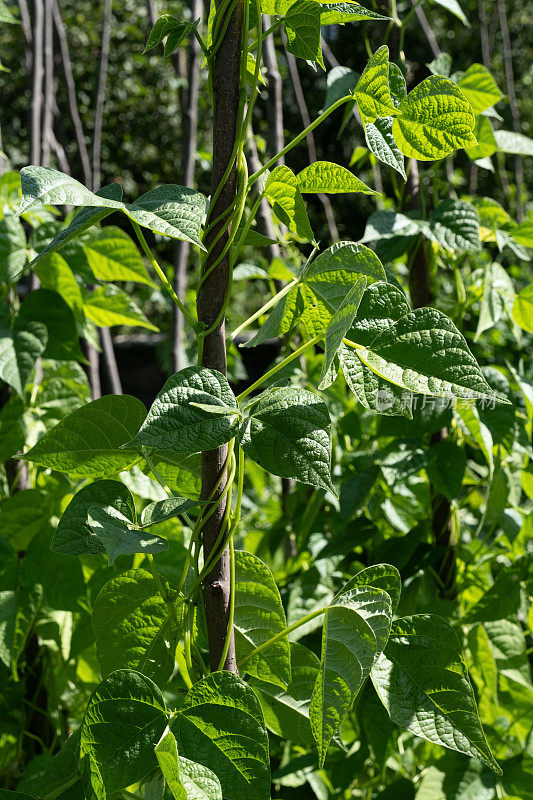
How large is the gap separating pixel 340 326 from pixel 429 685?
29 centimetres

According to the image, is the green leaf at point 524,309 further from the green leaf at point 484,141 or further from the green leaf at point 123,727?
the green leaf at point 123,727

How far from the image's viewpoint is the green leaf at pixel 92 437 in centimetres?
54

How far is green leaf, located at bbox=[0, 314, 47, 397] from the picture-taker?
30.1 inches

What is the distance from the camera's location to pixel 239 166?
518 mm

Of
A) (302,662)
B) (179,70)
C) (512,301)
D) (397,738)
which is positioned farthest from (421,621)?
(179,70)

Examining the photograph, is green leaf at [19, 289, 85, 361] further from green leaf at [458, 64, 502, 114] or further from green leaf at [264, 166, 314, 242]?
green leaf at [458, 64, 502, 114]

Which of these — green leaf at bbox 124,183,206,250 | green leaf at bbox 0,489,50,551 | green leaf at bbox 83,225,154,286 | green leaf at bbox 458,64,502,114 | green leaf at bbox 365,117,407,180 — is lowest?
green leaf at bbox 0,489,50,551

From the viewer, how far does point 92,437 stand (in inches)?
21.5

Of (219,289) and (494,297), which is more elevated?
(219,289)

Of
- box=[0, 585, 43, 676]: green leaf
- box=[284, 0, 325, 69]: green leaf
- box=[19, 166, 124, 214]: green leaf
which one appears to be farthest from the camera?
box=[0, 585, 43, 676]: green leaf

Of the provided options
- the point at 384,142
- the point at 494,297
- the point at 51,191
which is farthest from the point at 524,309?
the point at 51,191

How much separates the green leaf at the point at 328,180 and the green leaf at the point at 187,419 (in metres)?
0.17

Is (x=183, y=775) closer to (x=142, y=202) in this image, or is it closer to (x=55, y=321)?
(x=142, y=202)

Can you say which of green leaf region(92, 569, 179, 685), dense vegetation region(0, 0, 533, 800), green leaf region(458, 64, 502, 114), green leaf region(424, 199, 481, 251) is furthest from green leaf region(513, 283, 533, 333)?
green leaf region(92, 569, 179, 685)
